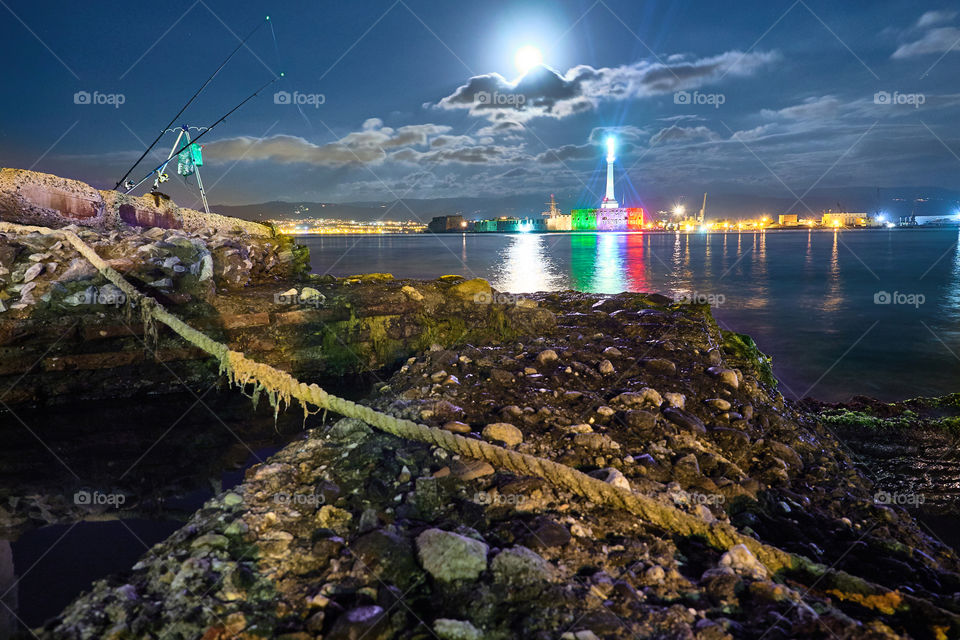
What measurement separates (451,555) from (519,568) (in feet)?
1.31

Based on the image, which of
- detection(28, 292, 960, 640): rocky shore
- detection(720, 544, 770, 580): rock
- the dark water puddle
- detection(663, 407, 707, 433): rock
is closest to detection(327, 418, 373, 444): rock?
detection(28, 292, 960, 640): rocky shore

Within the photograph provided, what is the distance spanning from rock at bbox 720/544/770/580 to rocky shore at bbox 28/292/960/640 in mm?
11

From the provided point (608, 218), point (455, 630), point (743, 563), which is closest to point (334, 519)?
point (455, 630)

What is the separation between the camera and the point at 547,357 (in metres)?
6.37

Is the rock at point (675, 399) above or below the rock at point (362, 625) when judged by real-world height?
above

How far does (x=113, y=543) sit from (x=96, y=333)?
4395 millimetres

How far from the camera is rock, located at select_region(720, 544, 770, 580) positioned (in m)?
2.73

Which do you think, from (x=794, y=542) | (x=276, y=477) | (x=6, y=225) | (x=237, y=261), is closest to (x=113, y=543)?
(x=276, y=477)

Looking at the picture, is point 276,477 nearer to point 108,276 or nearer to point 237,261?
point 108,276

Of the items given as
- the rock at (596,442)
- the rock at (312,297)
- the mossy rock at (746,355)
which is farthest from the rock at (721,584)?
the rock at (312,297)

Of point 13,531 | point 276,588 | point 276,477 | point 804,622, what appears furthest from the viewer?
point 13,531

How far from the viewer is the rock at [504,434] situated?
14.4 feet

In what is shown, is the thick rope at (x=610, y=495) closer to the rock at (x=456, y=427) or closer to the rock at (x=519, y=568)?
the rock at (x=456, y=427)

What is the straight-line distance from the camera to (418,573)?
2770mm
